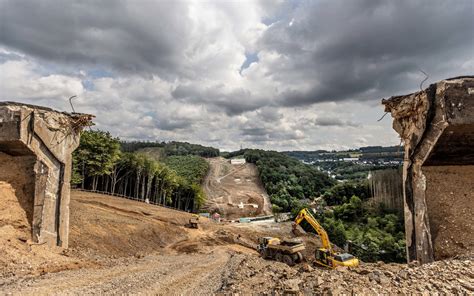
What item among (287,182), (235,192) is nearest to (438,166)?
(235,192)

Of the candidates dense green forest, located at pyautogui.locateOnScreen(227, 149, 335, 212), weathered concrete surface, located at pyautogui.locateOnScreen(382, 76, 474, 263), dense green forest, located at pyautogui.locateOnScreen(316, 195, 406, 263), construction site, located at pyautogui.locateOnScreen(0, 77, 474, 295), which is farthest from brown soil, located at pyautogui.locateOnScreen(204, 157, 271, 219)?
weathered concrete surface, located at pyautogui.locateOnScreen(382, 76, 474, 263)

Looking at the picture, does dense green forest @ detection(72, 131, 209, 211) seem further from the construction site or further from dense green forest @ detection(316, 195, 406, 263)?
the construction site

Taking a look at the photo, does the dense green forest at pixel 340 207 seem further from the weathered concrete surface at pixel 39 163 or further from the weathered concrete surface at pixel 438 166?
the weathered concrete surface at pixel 39 163

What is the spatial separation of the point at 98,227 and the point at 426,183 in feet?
63.7

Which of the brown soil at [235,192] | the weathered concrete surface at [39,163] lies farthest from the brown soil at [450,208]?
the brown soil at [235,192]

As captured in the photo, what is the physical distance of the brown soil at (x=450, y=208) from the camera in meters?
7.67

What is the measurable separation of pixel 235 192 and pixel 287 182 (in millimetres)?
13189

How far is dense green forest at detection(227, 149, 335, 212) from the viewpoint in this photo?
6043 centimetres

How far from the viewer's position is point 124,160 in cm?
4391

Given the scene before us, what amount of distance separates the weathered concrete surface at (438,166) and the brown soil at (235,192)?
48.7 metres

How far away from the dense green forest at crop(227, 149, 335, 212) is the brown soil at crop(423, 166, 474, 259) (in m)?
48.4

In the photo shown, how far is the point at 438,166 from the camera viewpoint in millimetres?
8164

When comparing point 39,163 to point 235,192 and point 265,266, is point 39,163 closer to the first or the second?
point 265,266

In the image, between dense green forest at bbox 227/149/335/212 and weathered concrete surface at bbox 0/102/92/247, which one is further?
dense green forest at bbox 227/149/335/212
